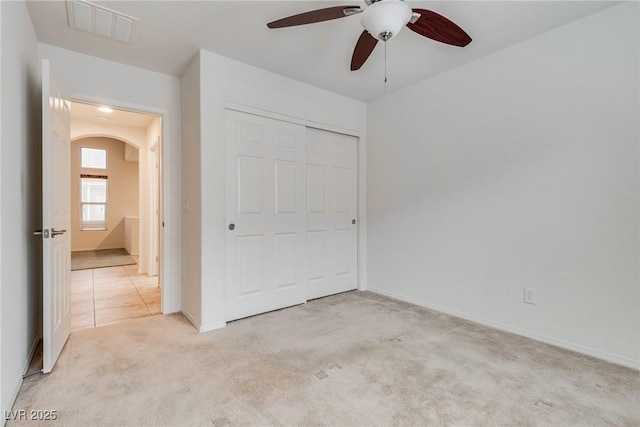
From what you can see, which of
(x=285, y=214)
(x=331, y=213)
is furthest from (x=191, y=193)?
(x=331, y=213)

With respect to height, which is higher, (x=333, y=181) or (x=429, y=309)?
(x=333, y=181)

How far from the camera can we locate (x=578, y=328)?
228cm

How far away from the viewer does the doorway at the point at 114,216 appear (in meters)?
3.40

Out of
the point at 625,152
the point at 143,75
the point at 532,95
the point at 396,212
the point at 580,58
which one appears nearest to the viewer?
the point at 625,152

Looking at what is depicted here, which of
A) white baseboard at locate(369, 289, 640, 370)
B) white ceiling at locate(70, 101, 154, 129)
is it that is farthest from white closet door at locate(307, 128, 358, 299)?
white ceiling at locate(70, 101, 154, 129)

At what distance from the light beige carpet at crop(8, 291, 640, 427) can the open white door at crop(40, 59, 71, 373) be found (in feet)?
0.72

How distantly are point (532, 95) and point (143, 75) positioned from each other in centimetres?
351

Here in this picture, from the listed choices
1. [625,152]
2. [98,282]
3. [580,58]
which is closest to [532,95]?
[580,58]

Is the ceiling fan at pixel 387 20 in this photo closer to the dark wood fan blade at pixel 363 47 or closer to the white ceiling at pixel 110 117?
the dark wood fan blade at pixel 363 47

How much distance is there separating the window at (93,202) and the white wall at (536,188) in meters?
7.49

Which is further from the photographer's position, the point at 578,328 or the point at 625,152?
the point at 578,328

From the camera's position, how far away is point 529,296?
2.52 m

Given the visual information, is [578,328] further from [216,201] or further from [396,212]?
[216,201]

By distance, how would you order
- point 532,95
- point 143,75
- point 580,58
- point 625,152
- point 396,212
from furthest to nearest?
point 396,212 → point 143,75 → point 532,95 → point 580,58 → point 625,152
